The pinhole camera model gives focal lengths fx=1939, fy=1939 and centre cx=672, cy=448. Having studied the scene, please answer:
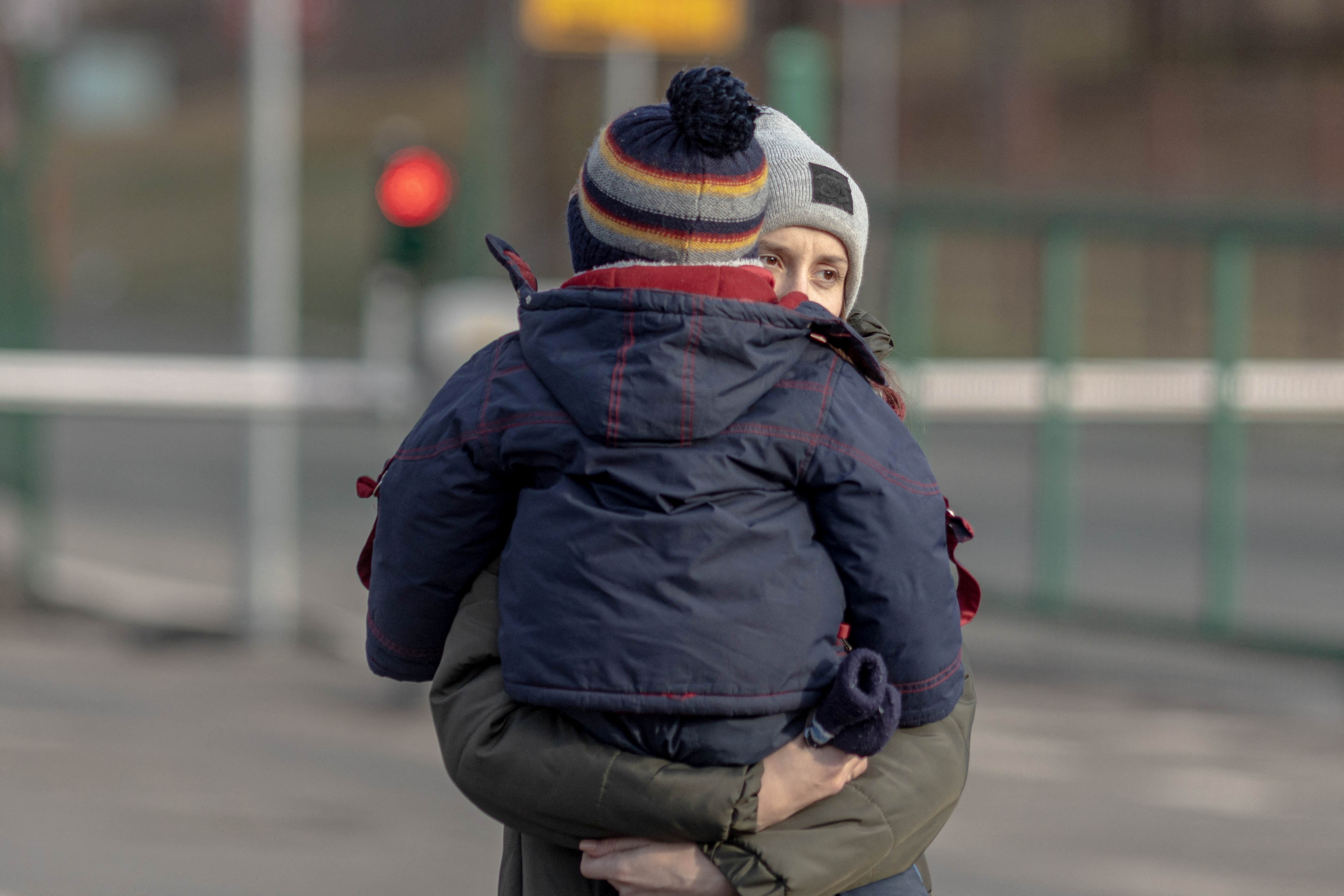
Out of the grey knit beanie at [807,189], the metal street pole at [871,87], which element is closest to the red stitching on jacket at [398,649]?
the grey knit beanie at [807,189]

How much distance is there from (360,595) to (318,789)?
3574 mm

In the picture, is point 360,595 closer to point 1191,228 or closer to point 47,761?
point 47,761

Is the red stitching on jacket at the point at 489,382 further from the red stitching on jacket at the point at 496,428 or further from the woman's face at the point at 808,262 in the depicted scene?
the woman's face at the point at 808,262

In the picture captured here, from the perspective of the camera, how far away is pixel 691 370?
6.10 feet

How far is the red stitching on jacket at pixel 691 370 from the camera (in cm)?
185

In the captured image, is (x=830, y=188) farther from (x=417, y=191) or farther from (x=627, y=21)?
(x=627, y=21)

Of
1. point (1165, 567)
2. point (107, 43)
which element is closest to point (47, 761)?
point (1165, 567)

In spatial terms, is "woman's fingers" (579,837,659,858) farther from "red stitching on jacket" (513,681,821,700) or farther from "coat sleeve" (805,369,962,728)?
"coat sleeve" (805,369,962,728)

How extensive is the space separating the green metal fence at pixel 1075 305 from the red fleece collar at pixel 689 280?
5262mm

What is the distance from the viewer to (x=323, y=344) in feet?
94.7

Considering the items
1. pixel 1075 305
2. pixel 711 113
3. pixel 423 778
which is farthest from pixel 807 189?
pixel 1075 305

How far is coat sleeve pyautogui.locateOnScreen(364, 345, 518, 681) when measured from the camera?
1.93 meters

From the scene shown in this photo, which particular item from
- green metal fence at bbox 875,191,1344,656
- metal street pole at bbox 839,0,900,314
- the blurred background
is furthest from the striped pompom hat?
metal street pole at bbox 839,0,900,314

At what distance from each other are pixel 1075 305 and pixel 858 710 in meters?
6.28
